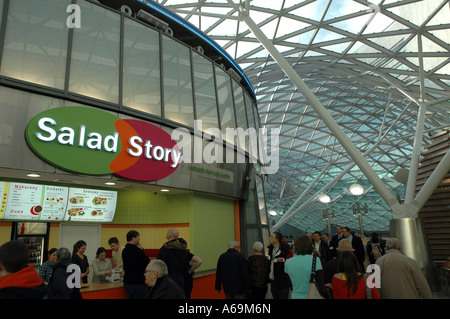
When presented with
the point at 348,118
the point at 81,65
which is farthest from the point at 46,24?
the point at 348,118

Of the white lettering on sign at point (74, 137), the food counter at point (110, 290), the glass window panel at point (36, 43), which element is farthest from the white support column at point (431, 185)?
the glass window panel at point (36, 43)

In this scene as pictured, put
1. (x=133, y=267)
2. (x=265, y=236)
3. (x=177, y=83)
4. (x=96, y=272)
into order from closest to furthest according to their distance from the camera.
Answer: (x=133, y=267) < (x=96, y=272) < (x=177, y=83) < (x=265, y=236)

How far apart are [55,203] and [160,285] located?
6.15 meters

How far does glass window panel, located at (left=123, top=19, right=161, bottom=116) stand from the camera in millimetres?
9078

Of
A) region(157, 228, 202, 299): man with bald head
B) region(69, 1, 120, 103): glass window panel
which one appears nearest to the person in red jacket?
region(157, 228, 202, 299): man with bald head

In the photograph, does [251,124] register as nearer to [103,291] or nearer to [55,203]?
[55,203]

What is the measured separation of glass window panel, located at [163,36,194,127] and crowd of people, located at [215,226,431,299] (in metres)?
4.79

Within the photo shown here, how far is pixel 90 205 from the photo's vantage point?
964 cm

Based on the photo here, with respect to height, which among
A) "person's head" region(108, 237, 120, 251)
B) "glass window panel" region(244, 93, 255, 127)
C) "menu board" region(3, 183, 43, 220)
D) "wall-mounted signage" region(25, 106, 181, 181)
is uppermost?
"glass window panel" region(244, 93, 255, 127)

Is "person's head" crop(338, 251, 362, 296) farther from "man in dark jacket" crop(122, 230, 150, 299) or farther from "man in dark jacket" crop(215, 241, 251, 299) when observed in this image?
"man in dark jacket" crop(122, 230, 150, 299)

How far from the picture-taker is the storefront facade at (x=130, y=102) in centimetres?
702

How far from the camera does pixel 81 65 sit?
8180 millimetres

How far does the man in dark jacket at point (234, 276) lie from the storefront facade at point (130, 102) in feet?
10.2

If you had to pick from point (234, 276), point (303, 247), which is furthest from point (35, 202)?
point (303, 247)
